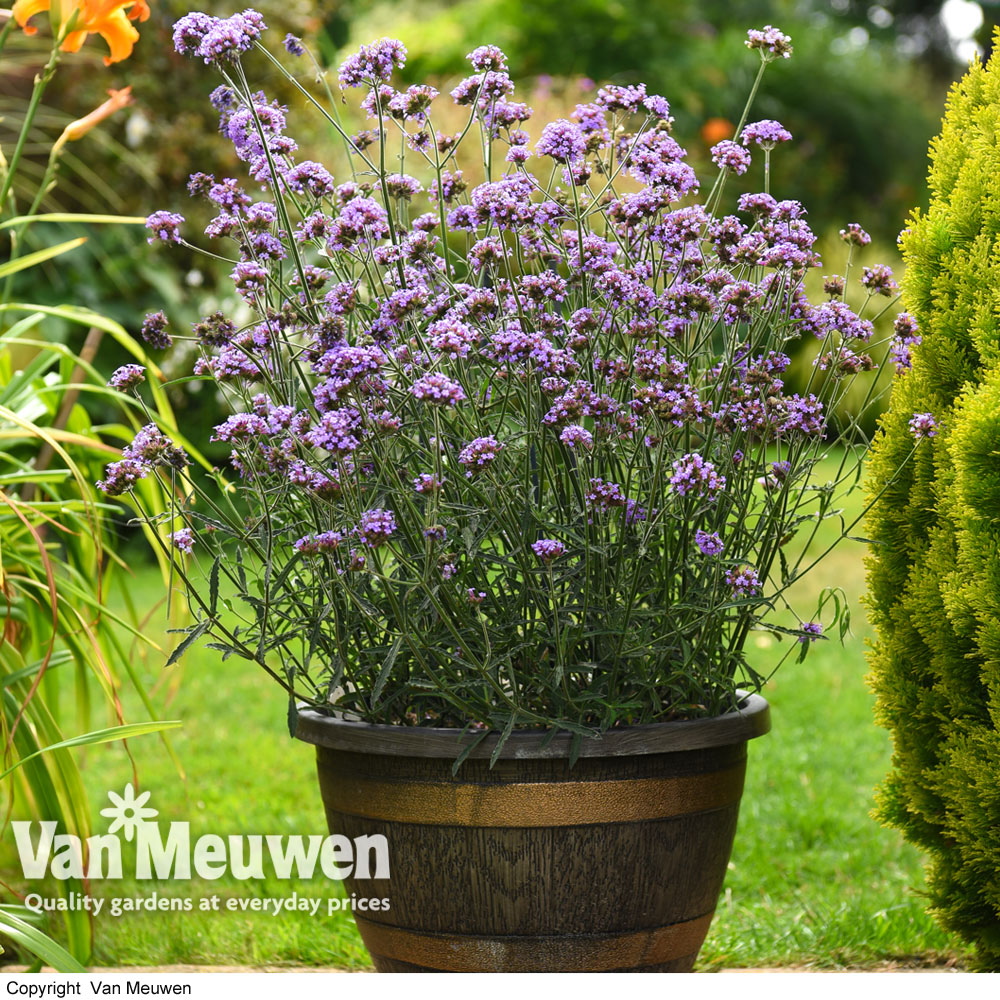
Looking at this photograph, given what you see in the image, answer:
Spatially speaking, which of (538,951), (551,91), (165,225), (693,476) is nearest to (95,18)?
(165,225)

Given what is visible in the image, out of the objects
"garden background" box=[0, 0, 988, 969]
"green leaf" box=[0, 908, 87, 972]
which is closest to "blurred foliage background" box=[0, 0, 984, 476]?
"garden background" box=[0, 0, 988, 969]

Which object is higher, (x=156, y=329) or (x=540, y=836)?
(x=156, y=329)

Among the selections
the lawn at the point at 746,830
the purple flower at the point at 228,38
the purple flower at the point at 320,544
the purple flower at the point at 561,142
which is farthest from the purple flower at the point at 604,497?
the purple flower at the point at 228,38

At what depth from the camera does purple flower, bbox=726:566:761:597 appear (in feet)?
5.85

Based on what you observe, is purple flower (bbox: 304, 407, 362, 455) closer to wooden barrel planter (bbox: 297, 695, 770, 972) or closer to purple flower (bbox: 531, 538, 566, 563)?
purple flower (bbox: 531, 538, 566, 563)

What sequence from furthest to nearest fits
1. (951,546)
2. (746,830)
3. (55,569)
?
(746,830)
(55,569)
(951,546)

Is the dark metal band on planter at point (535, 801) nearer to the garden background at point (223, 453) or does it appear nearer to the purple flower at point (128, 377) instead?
the garden background at point (223, 453)

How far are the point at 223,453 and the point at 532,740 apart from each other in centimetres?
572

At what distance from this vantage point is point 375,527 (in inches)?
65.4

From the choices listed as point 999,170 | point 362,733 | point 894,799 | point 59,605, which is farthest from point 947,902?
point 59,605

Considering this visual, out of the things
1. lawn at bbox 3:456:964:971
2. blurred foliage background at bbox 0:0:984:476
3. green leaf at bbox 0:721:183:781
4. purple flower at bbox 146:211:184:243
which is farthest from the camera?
blurred foliage background at bbox 0:0:984:476

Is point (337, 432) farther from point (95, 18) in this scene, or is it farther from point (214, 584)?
point (95, 18)

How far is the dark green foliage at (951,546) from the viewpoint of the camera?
75.2 inches

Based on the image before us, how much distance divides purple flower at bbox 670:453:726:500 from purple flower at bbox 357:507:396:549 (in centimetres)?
42
